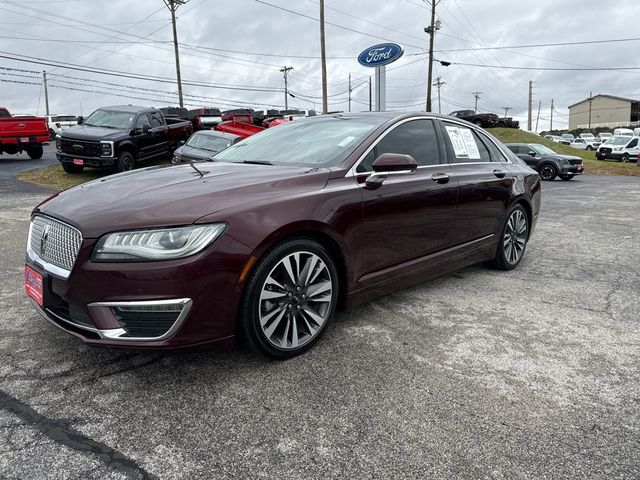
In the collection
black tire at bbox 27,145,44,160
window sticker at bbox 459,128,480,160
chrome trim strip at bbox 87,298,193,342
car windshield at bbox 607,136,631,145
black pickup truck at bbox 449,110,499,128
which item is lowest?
chrome trim strip at bbox 87,298,193,342

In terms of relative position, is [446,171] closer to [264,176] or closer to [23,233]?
[264,176]

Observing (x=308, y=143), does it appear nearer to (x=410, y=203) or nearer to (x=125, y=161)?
(x=410, y=203)

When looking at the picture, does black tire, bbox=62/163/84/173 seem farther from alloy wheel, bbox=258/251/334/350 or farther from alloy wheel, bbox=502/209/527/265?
alloy wheel, bbox=258/251/334/350

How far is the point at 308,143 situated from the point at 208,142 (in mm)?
9069

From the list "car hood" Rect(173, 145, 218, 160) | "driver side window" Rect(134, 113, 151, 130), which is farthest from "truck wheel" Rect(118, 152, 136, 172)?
"car hood" Rect(173, 145, 218, 160)

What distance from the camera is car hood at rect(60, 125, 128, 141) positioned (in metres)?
12.1

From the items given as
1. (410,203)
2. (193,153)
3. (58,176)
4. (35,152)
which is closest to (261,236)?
(410,203)

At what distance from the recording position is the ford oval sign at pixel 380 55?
53.5 ft

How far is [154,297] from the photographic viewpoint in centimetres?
242

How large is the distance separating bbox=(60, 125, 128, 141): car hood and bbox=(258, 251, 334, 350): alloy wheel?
1067cm

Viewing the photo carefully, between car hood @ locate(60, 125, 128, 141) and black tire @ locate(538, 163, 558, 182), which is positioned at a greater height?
car hood @ locate(60, 125, 128, 141)

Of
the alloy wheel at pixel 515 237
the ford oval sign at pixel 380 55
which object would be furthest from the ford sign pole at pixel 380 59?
the alloy wheel at pixel 515 237

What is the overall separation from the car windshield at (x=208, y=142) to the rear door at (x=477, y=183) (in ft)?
27.4

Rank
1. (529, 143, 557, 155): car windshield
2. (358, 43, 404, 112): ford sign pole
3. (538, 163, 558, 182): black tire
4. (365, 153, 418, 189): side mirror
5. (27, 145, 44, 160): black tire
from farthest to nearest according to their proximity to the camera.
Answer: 1. (529, 143, 557, 155): car windshield
2. (538, 163, 558, 182): black tire
3. (27, 145, 44, 160): black tire
4. (358, 43, 404, 112): ford sign pole
5. (365, 153, 418, 189): side mirror
